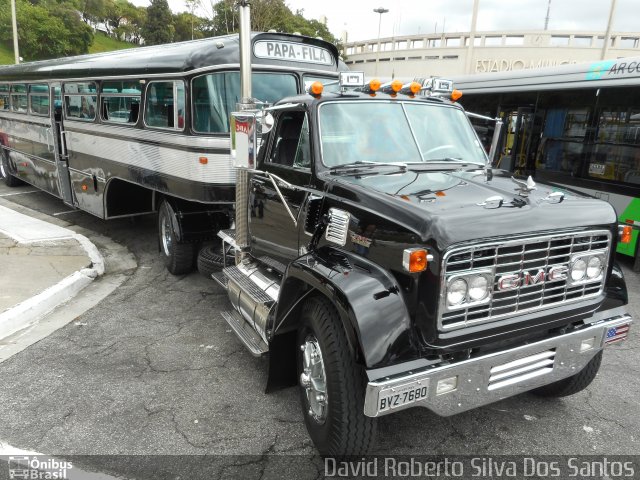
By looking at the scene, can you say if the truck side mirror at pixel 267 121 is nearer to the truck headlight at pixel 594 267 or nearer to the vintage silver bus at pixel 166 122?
the vintage silver bus at pixel 166 122

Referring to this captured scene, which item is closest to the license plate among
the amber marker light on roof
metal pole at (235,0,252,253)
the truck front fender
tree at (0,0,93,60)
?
the truck front fender

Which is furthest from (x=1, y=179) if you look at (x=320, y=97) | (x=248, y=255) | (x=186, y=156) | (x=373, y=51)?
(x=373, y=51)

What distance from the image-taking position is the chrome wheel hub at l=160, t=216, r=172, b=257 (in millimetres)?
6934

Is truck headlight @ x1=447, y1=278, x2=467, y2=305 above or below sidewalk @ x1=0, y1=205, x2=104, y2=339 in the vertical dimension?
above

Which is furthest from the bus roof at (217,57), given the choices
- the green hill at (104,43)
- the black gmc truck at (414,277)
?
the green hill at (104,43)

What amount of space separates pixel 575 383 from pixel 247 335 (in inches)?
99.3

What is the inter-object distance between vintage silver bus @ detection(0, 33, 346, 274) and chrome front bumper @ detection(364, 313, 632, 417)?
397 centimetres

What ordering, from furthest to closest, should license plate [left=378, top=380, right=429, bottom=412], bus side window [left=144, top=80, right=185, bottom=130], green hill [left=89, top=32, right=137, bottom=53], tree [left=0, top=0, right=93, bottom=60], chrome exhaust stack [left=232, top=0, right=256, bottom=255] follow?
green hill [left=89, top=32, right=137, bottom=53], tree [left=0, top=0, right=93, bottom=60], bus side window [left=144, top=80, right=185, bottom=130], chrome exhaust stack [left=232, top=0, right=256, bottom=255], license plate [left=378, top=380, right=429, bottom=412]

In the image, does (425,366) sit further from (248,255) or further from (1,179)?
(1,179)

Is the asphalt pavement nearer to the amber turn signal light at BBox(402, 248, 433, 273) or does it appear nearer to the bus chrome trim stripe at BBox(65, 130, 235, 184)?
the amber turn signal light at BBox(402, 248, 433, 273)

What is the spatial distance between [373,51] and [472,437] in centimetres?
5307

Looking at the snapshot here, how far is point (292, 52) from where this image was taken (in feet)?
21.0

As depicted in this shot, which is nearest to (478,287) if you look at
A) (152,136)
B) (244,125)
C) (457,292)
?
(457,292)

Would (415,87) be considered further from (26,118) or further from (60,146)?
(26,118)
